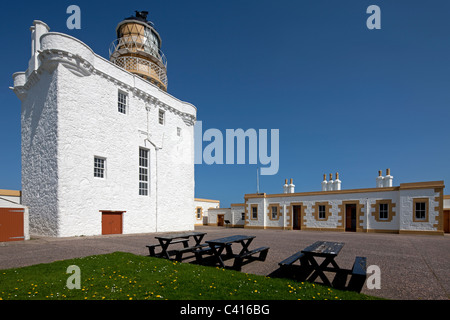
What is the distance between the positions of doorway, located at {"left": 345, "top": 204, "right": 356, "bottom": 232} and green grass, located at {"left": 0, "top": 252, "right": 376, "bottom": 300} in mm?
19435

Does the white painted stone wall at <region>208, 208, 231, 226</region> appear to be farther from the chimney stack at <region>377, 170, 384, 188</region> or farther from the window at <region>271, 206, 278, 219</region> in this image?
the chimney stack at <region>377, 170, 384, 188</region>

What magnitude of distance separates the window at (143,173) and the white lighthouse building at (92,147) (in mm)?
75

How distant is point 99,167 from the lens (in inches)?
575

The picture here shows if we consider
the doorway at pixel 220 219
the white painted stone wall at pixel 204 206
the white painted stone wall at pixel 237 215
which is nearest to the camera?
the white painted stone wall at pixel 237 215

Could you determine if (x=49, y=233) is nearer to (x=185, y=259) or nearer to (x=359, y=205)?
(x=185, y=259)

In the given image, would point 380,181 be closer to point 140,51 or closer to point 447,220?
point 447,220

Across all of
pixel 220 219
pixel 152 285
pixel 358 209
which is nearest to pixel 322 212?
pixel 358 209

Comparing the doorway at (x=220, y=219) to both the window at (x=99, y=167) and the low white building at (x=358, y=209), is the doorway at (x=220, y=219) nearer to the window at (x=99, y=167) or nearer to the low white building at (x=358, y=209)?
the low white building at (x=358, y=209)

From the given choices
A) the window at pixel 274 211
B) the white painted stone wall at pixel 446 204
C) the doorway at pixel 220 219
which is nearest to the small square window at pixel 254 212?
the window at pixel 274 211

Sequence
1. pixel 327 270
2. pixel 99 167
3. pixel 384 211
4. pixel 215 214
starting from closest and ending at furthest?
1. pixel 327 270
2. pixel 99 167
3. pixel 384 211
4. pixel 215 214

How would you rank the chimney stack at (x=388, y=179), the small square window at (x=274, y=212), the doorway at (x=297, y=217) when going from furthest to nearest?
1. the small square window at (x=274, y=212)
2. the doorway at (x=297, y=217)
3. the chimney stack at (x=388, y=179)

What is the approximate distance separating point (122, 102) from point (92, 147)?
163 inches

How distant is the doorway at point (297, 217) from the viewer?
23.1 metres
